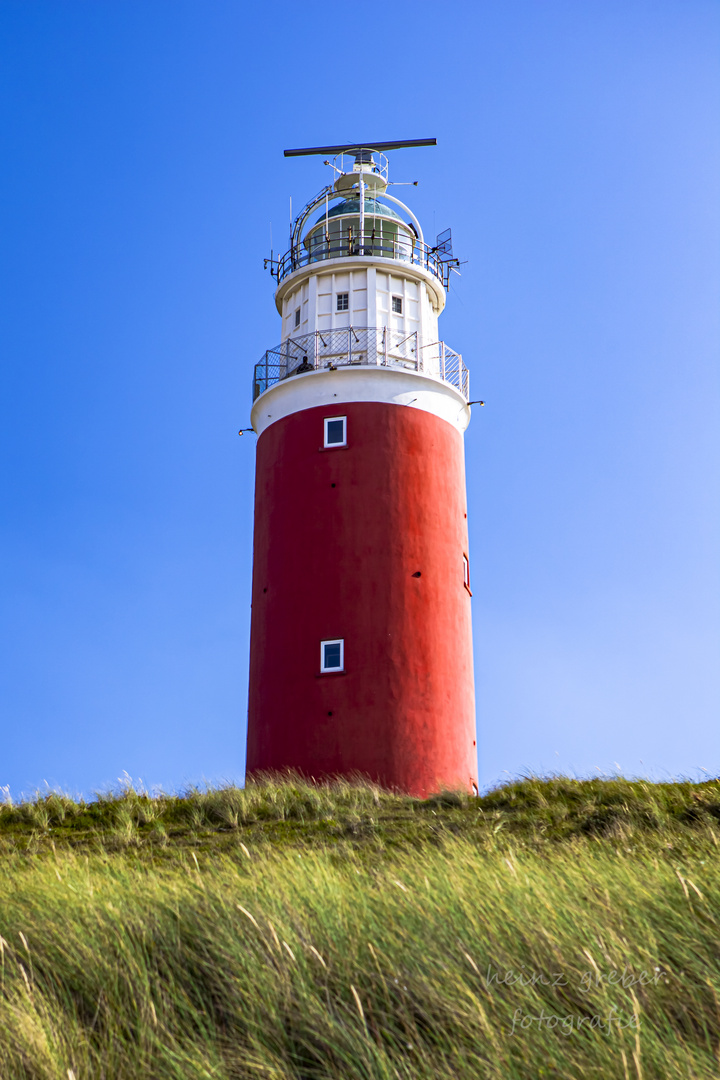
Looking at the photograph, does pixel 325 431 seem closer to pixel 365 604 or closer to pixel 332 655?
pixel 365 604

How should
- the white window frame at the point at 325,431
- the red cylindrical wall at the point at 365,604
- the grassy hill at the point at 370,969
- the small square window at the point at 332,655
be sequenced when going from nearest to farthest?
the grassy hill at the point at 370,969
the red cylindrical wall at the point at 365,604
the small square window at the point at 332,655
the white window frame at the point at 325,431

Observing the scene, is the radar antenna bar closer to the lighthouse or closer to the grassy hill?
the lighthouse

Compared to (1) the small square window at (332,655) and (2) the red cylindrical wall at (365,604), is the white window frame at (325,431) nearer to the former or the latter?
(2) the red cylindrical wall at (365,604)

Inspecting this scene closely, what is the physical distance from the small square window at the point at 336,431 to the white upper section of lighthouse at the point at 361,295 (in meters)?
1.21

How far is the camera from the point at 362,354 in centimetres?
2431

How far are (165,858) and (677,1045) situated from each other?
7.78 meters

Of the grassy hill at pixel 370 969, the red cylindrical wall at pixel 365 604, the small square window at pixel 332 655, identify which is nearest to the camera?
the grassy hill at pixel 370 969

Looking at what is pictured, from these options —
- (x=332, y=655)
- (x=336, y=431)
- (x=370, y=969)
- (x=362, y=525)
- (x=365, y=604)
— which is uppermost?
(x=336, y=431)

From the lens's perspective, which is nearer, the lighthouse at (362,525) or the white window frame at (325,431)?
the lighthouse at (362,525)

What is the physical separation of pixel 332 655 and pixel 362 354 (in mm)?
7569

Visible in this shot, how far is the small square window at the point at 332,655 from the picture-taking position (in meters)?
21.3

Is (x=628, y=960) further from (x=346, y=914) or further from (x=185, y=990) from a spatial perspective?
(x=185, y=990)

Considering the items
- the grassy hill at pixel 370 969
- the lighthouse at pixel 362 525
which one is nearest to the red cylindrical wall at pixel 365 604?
the lighthouse at pixel 362 525

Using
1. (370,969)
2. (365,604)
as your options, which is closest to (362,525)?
(365,604)
